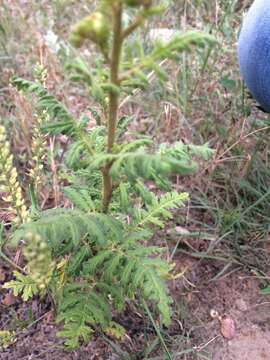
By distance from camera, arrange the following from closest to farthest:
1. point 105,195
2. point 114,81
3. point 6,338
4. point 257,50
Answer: point 114,81, point 105,195, point 6,338, point 257,50

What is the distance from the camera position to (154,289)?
1.48 meters

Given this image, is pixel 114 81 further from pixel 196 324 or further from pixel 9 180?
→ pixel 196 324

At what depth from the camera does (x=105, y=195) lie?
151 centimetres

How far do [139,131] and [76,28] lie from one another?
1742 mm

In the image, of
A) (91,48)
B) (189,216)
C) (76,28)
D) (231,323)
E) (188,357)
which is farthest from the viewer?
(91,48)

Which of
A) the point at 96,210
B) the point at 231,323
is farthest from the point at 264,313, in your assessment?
the point at 96,210

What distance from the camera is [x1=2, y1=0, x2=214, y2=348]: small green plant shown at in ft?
3.86

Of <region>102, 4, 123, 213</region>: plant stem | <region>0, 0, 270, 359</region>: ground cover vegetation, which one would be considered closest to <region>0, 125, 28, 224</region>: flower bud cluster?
<region>0, 0, 270, 359</region>: ground cover vegetation

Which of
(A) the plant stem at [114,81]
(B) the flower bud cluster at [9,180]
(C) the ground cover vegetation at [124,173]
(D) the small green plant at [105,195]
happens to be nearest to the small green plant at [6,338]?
(C) the ground cover vegetation at [124,173]

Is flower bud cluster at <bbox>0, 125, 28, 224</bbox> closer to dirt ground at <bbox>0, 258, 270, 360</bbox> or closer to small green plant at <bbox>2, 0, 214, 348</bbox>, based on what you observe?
small green plant at <bbox>2, 0, 214, 348</bbox>

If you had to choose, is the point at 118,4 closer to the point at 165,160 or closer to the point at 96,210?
the point at 165,160

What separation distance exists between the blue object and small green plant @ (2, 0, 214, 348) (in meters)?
0.66

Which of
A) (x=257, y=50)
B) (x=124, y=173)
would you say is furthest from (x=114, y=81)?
(x=257, y=50)

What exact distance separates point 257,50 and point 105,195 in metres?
0.96
